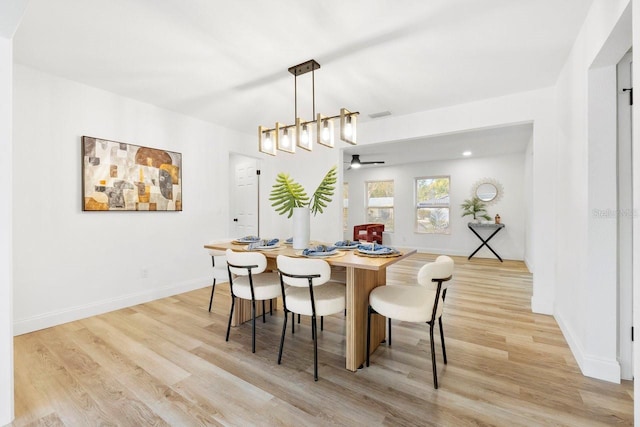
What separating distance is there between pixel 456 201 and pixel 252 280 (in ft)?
21.0

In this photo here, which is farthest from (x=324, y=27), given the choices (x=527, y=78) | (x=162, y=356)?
(x=162, y=356)

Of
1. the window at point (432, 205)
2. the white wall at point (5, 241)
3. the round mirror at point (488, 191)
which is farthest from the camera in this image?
the window at point (432, 205)

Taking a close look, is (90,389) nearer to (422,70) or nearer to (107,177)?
(107,177)

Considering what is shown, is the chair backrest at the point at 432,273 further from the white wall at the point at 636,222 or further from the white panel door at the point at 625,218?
the white panel door at the point at 625,218

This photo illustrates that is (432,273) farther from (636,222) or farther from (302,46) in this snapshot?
(302,46)

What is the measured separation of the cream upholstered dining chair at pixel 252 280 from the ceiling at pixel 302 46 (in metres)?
1.68

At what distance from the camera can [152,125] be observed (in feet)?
12.0

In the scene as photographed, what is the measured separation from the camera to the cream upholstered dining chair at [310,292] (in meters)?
1.91

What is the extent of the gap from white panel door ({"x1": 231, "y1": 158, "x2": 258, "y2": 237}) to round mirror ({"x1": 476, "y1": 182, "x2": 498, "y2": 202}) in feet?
17.4

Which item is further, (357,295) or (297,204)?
(297,204)

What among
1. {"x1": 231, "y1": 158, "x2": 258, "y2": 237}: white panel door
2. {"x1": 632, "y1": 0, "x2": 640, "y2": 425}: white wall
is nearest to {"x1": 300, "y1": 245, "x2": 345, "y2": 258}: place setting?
{"x1": 632, "y1": 0, "x2": 640, "y2": 425}: white wall

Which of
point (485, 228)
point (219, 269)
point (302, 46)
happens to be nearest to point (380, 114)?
point (302, 46)

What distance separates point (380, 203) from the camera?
8.48 m

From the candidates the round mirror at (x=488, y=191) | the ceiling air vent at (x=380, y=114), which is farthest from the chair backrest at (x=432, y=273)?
the round mirror at (x=488, y=191)
